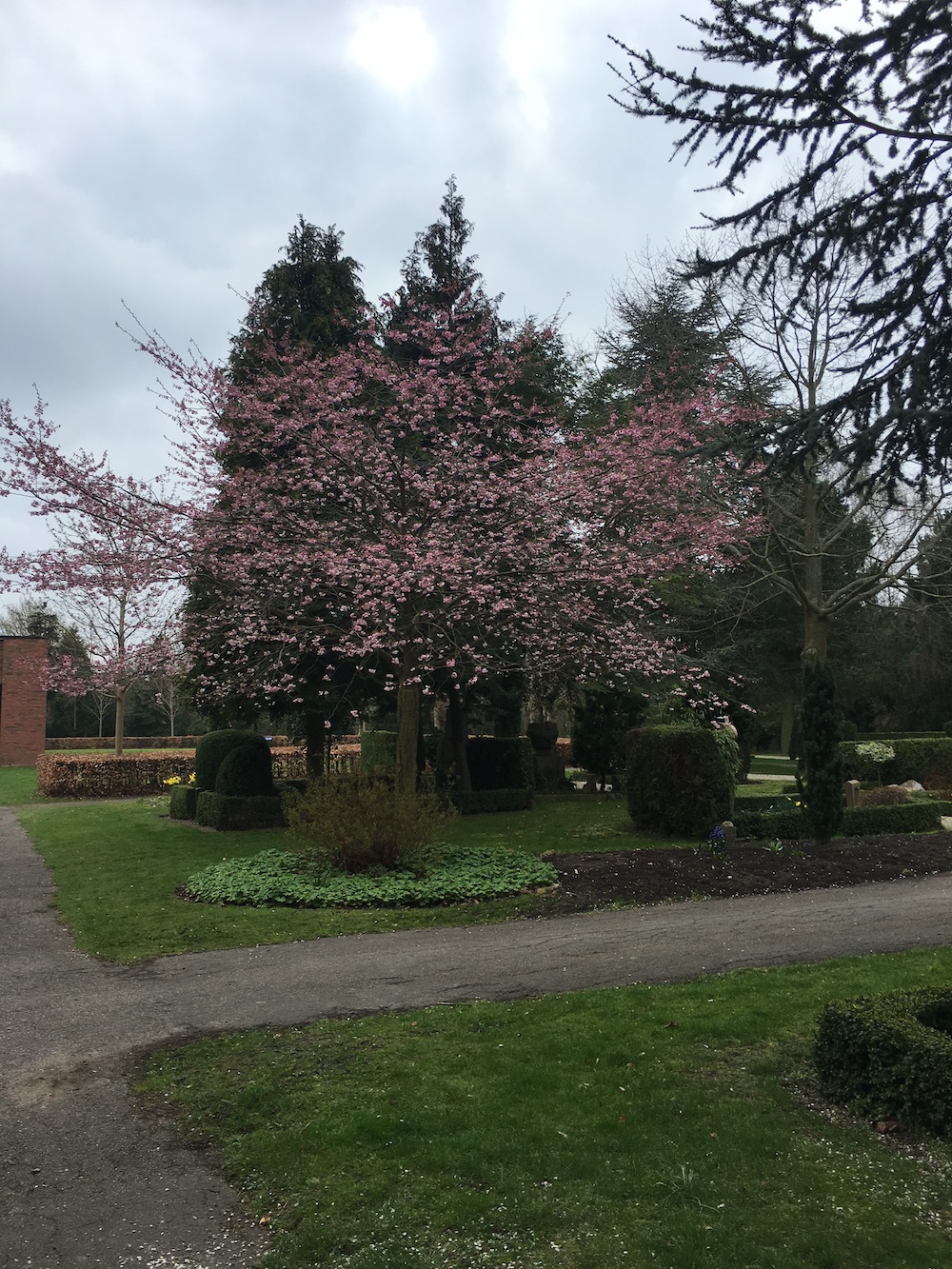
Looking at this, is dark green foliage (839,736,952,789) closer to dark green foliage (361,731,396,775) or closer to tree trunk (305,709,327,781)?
dark green foliage (361,731,396,775)

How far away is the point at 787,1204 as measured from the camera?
11.8 feet

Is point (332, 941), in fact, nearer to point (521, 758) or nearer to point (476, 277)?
point (521, 758)

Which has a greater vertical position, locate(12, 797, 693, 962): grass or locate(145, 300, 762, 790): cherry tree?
locate(145, 300, 762, 790): cherry tree

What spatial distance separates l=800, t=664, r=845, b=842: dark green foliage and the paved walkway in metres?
1.95

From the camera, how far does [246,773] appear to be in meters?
16.9

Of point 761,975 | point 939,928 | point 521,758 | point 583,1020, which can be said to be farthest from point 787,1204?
point 521,758

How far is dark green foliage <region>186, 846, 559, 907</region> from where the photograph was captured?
10086mm

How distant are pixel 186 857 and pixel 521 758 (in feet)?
27.0

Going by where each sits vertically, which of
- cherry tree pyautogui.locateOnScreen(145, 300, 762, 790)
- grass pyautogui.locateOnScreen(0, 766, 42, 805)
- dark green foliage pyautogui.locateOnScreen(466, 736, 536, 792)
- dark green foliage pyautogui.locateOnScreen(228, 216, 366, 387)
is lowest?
grass pyautogui.locateOnScreen(0, 766, 42, 805)

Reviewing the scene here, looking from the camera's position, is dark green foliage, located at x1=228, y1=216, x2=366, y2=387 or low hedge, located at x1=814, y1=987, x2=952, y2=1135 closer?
low hedge, located at x1=814, y1=987, x2=952, y2=1135

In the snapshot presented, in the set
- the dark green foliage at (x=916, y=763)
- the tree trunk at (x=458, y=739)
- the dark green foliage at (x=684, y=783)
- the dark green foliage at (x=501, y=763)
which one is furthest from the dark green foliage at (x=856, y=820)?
the tree trunk at (x=458, y=739)

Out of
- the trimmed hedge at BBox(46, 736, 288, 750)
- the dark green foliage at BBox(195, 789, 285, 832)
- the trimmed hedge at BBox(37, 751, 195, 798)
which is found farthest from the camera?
the trimmed hedge at BBox(46, 736, 288, 750)

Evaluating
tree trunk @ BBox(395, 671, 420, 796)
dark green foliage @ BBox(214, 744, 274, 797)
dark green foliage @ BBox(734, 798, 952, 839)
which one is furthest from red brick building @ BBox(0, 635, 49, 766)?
dark green foliage @ BBox(734, 798, 952, 839)

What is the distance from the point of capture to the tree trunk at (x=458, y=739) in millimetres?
19219
